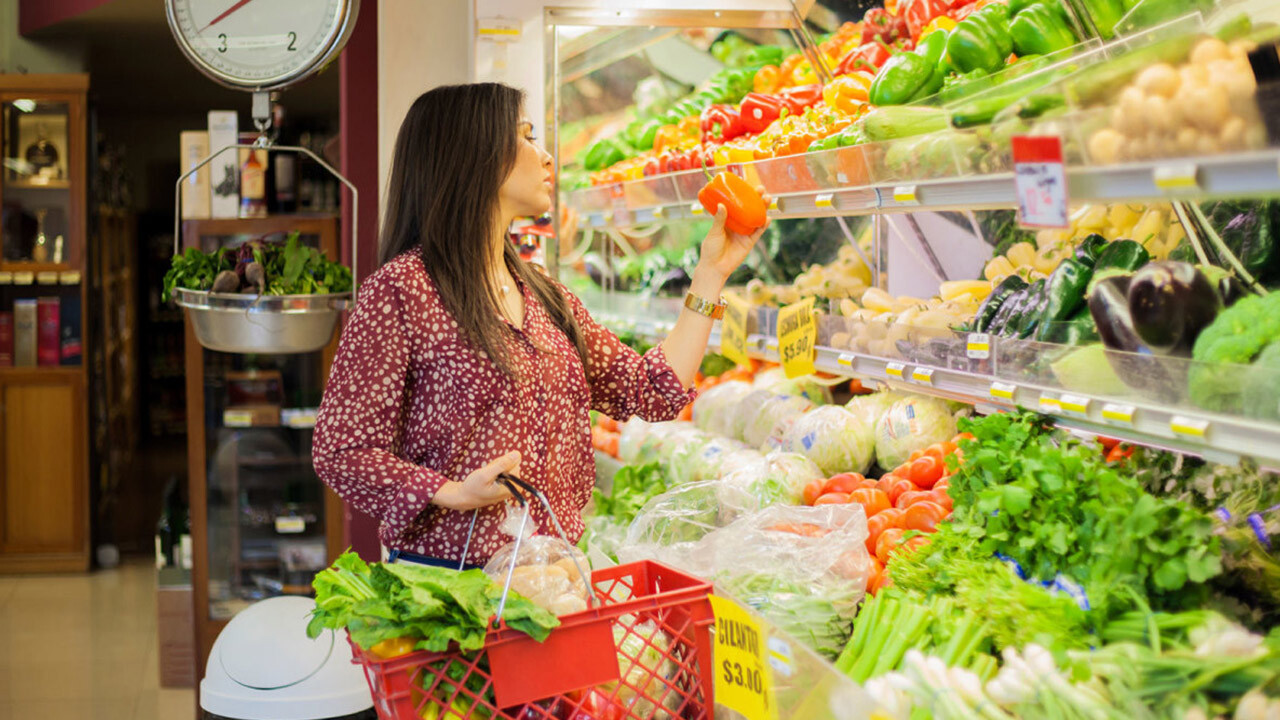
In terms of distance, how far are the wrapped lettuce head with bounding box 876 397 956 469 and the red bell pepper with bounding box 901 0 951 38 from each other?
892 mm

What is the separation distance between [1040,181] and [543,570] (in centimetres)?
88

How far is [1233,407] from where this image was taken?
53.9 inches

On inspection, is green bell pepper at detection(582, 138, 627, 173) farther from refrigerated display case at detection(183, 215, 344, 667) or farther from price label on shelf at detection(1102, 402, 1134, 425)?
price label on shelf at detection(1102, 402, 1134, 425)

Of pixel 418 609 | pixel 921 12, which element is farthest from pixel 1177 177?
pixel 921 12

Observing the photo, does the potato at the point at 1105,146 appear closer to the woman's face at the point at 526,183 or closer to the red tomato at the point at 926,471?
the woman's face at the point at 526,183

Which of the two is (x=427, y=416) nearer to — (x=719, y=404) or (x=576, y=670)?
(x=576, y=670)

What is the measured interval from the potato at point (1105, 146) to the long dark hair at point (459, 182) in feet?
3.46

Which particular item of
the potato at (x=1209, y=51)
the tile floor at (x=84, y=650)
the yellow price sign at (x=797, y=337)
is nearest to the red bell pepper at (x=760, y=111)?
the yellow price sign at (x=797, y=337)

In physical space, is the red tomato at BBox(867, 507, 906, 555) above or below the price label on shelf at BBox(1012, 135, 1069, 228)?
below

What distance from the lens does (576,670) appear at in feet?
5.23

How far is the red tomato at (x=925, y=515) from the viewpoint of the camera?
2.16m

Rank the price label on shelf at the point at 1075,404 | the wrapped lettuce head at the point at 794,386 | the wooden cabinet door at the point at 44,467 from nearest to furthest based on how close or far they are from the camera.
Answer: the price label on shelf at the point at 1075,404 < the wrapped lettuce head at the point at 794,386 < the wooden cabinet door at the point at 44,467

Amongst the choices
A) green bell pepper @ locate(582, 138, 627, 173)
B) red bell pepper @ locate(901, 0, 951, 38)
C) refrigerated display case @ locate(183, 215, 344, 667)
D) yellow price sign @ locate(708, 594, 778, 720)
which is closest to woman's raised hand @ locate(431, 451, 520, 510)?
yellow price sign @ locate(708, 594, 778, 720)

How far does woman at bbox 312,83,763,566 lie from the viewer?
1.93 meters
